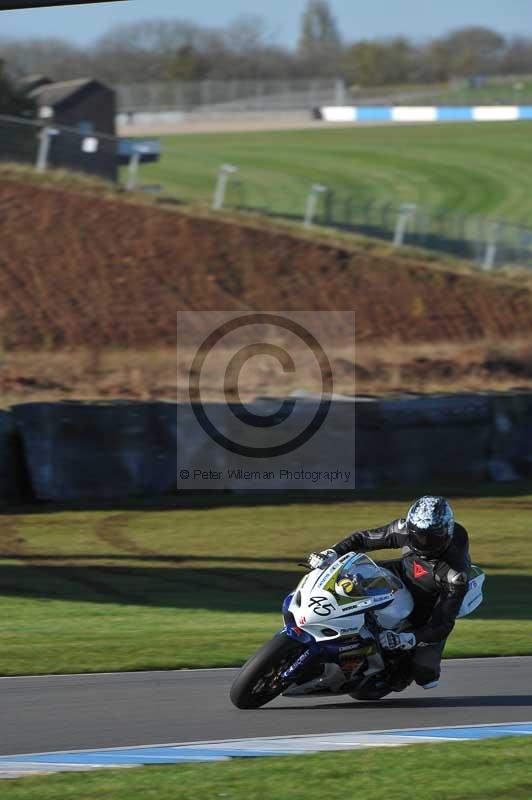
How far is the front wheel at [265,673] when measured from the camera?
288 inches

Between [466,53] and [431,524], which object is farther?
[466,53]

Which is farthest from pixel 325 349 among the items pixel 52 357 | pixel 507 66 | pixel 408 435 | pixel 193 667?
pixel 507 66

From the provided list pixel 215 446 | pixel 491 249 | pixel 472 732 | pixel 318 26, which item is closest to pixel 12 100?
pixel 491 249

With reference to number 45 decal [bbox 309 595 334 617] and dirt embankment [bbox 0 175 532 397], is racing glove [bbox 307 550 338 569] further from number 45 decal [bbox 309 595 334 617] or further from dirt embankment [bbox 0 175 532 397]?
dirt embankment [bbox 0 175 532 397]

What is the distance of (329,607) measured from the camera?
742 cm

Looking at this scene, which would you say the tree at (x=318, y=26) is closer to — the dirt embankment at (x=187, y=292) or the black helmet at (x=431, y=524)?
the dirt embankment at (x=187, y=292)

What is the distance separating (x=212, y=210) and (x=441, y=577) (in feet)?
83.8

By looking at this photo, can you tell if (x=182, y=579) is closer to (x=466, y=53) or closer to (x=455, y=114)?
(x=455, y=114)

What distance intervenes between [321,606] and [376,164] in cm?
5107

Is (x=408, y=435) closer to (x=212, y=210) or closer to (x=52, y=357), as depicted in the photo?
(x=52, y=357)

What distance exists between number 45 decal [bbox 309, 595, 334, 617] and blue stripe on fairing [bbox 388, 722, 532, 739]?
2.70 feet

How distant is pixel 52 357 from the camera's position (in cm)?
2500

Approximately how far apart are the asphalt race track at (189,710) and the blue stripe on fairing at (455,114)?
2599 inches

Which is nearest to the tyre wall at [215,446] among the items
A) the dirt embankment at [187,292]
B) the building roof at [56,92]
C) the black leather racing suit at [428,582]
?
the dirt embankment at [187,292]
